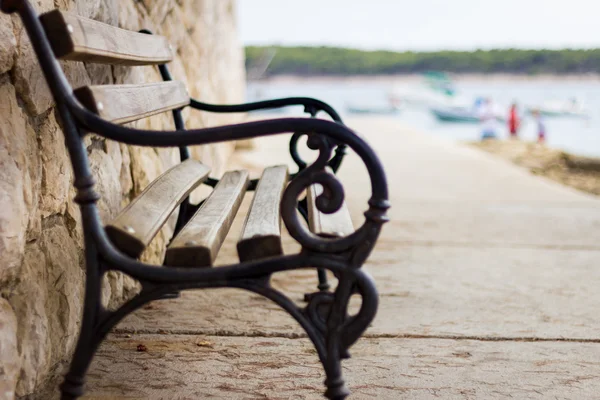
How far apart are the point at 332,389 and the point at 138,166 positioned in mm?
1286

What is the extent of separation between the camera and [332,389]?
135 centimetres

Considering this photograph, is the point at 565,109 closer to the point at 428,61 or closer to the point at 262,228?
the point at 428,61

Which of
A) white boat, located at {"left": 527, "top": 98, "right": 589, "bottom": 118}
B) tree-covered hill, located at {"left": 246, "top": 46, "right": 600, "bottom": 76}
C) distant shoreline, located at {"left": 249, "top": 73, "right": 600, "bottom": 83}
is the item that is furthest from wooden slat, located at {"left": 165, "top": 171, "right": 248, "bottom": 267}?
distant shoreline, located at {"left": 249, "top": 73, "right": 600, "bottom": 83}

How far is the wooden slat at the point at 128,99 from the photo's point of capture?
1366 mm

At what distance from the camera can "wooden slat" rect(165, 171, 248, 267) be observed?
1.33m

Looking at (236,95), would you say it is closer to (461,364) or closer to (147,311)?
(147,311)

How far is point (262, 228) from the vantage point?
4.72 ft

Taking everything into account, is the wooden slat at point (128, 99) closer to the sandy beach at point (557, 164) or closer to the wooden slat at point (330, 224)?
the wooden slat at point (330, 224)

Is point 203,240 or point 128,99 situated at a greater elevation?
point 128,99

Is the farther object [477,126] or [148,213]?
[477,126]

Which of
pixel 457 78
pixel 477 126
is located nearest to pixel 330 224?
pixel 477 126

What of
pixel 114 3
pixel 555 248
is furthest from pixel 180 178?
pixel 555 248

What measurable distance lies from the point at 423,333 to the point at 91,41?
51.5 inches

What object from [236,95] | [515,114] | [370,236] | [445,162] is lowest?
[370,236]
